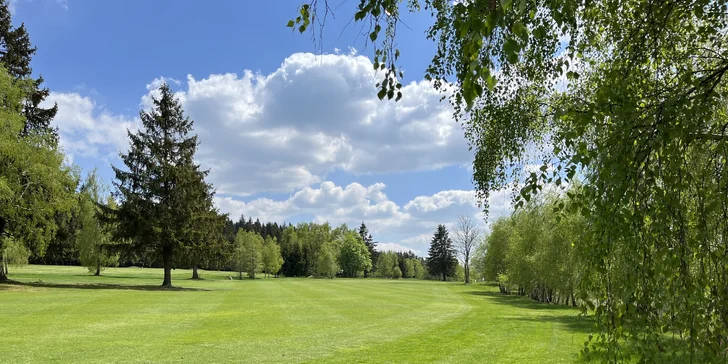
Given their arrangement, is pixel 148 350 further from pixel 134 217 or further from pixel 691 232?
pixel 134 217

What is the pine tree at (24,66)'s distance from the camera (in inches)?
1268

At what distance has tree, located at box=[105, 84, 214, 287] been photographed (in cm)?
3400

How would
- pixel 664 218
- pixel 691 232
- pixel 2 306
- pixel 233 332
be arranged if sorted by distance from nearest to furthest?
1. pixel 664 218
2. pixel 691 232
3. pixel 233 332
4. pixel 2 306

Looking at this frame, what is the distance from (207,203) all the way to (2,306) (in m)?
19.9

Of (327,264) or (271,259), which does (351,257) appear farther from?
(271,259)

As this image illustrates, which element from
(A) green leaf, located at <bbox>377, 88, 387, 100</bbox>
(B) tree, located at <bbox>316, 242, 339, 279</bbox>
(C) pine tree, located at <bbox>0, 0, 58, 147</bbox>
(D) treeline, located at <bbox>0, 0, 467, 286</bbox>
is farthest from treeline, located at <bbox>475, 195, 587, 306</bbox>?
(B) tree, located at <bbox>316, 242, 339, 279</bbox>

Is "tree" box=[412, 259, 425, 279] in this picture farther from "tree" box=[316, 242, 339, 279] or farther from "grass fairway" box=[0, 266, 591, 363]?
"grass fairway" box=[0, 266, 591, 363]

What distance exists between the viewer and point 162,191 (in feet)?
115

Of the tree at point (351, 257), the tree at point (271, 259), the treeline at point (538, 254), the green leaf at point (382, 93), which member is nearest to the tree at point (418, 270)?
the tree at point (351, 257)

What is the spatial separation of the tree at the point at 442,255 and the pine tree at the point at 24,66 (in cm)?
8687

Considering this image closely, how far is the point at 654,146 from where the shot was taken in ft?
10.7

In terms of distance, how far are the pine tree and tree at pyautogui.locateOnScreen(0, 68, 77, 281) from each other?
3.81m

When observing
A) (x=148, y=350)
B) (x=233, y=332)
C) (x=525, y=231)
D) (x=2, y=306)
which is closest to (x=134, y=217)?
(x=2, y=306)

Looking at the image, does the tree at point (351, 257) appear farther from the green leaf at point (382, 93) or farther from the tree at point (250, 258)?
the green leaf at point (382, 93)
